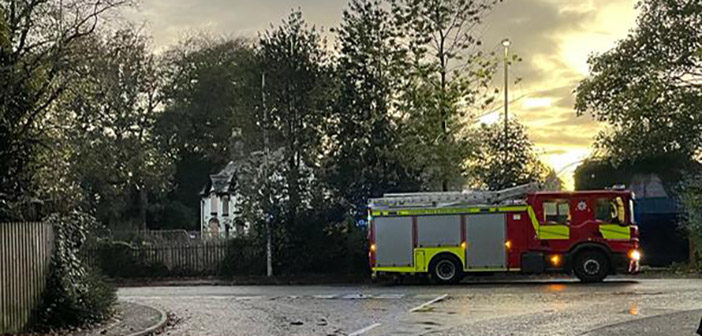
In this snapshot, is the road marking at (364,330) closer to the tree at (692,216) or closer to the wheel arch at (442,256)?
the wheel arch at (442,256)

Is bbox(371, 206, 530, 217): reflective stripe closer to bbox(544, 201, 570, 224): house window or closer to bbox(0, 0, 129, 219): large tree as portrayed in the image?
bbox(544, 201, 570, 224): house window

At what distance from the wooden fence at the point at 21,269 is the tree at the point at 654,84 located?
20.5 metres

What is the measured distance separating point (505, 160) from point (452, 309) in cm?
1849

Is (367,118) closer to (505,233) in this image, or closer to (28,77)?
(505,233)

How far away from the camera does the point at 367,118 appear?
3198 cm

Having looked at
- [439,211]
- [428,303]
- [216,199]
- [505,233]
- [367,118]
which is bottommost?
[428,303]

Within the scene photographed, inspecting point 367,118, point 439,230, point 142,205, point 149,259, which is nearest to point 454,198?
point 439,230

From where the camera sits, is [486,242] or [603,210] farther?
[486,242]

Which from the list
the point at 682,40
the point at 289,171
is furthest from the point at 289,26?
the point at 682,40

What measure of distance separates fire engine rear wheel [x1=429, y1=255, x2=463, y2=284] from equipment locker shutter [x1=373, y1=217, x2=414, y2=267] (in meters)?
0.76

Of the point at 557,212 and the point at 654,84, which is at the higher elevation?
the point at 654,84

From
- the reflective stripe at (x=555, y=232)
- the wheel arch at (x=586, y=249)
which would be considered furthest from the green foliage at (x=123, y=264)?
the wheel arch at (x=586, y=249)

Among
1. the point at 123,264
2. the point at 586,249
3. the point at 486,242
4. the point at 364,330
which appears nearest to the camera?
the point at 364,330

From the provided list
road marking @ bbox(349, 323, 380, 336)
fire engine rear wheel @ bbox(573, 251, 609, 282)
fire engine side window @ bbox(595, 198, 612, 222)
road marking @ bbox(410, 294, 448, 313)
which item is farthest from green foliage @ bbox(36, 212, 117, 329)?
fire engine side window @ bbox(595, 198, 612, 222)
